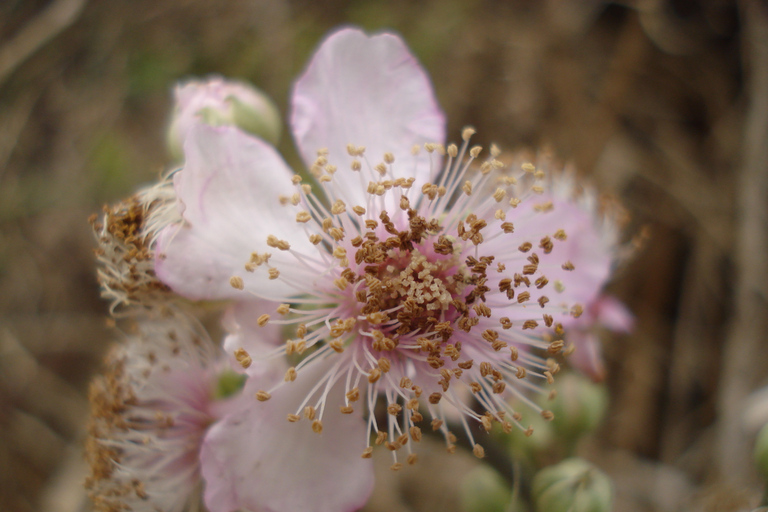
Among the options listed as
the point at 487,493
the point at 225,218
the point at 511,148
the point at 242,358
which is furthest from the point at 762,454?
the point at 511,148

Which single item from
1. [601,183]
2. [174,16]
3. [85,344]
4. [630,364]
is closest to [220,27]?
[174,16]

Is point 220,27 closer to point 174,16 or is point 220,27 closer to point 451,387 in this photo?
point 174,16

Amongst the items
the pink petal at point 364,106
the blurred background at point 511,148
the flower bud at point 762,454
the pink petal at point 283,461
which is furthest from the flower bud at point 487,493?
the blurred background at point 511,148

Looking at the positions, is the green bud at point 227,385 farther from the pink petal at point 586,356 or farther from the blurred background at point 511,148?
the blurred background at point 511,148

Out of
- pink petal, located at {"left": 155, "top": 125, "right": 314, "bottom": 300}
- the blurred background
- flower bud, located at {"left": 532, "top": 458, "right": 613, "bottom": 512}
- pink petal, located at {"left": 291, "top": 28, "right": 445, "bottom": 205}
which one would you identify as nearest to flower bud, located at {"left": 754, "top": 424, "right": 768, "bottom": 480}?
flower bud, located at {"left": 532, "top": 458, "right": 613, "bottom": 512}

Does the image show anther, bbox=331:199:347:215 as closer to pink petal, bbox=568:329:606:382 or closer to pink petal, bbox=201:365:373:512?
pink petal, bbox=201:365:373:512

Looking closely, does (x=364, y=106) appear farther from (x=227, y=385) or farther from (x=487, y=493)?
(x=487, y=493)
